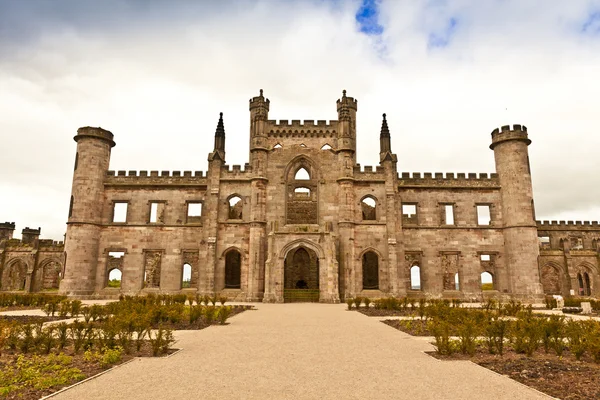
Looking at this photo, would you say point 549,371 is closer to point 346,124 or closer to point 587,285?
point 346,124

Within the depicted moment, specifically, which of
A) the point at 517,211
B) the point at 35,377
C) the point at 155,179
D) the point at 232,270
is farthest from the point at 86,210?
the point at 517,211

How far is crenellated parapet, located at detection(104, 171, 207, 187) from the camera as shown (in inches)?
1268

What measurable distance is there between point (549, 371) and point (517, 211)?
26342 millimetres

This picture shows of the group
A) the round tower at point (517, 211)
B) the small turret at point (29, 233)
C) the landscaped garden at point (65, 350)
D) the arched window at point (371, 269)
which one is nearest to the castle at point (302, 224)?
the round tower at point (517, 211)

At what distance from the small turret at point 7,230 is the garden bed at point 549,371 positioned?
52302 millimetres

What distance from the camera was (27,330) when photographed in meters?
9.01

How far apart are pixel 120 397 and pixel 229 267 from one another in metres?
30.6

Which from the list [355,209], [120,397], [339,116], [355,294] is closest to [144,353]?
[120,397]

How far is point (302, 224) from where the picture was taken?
3022 cm

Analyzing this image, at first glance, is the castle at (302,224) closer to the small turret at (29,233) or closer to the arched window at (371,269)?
the arched window at (371,269)

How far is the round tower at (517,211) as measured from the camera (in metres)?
29.6

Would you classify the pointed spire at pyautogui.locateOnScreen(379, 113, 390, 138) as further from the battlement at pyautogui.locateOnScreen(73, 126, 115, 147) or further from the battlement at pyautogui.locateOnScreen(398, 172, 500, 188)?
the battlement at pyautogui.locateOnScreen(73, 126, 115, 147)

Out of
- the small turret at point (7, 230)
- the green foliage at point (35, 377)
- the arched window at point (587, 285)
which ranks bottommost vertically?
the green foliage at point (35, 377)

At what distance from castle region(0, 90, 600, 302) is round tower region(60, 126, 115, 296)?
79 mm
